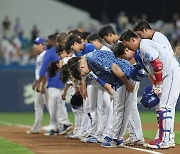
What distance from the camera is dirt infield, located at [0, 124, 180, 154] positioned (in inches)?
411

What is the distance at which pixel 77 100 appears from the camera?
44.2 ft

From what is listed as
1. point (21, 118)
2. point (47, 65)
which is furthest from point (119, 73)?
point (21, 118)

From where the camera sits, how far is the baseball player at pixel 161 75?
34.1 ft

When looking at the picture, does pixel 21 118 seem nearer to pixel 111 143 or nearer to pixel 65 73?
pixel 65 73

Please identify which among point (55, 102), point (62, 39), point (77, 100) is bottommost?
point (77, 100)

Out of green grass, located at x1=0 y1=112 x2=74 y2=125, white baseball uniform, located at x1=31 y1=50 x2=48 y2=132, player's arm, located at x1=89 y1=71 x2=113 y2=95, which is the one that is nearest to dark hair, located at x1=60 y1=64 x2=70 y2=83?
player's arm, located at x1=89 y1=71 x2=113 y2=95

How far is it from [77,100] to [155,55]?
343 centimetres

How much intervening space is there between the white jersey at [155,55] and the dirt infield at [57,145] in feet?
4.18

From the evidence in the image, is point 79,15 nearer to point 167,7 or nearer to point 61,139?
point 167,7

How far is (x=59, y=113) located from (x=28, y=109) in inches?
389

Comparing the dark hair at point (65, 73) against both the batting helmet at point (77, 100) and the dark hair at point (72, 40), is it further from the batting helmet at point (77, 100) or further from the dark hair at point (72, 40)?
the batting helmet at point (77, 100)

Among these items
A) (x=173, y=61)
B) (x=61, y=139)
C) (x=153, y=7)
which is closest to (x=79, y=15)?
(x=153, y=7)

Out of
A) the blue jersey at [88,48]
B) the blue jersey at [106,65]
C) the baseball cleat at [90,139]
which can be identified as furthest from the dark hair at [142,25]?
the baseball cleat at [90,139]

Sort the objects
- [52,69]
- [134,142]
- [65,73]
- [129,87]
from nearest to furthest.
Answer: [129,87], [134,142], [65,73], [52,69]
